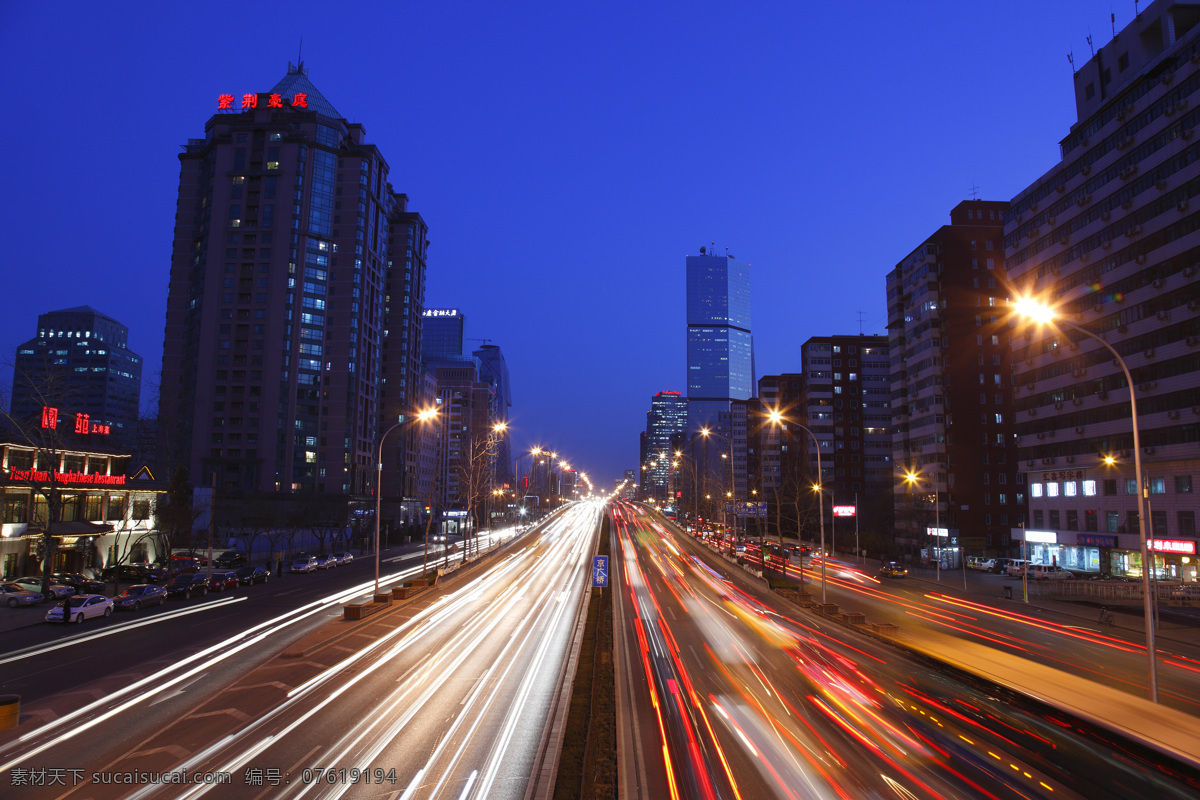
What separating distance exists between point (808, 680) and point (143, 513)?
62486 millimetres

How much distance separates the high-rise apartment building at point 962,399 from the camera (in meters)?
78.9

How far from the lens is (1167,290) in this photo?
163 ft

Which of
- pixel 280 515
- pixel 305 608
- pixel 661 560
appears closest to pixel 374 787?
pixel 305 608

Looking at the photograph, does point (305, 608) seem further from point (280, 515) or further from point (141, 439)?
point (141, 439)

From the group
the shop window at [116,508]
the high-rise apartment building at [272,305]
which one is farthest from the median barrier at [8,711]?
the high-rise apartment building at [272,305]

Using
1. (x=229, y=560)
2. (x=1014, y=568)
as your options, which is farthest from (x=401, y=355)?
(x=1014, y=568)

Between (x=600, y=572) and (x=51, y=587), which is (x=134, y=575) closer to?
(x=51, y=587)

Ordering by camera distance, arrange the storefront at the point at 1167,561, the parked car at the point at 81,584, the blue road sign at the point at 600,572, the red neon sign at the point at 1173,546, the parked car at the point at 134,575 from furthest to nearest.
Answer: the parked car at the point at 134,575, the storefront at the point at 1167,561, the red neon sign at the point at 1173,546, the parked car at the point at 81,584, the blue road sign at the point at 600,572

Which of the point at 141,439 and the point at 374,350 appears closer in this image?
the point at 141,439

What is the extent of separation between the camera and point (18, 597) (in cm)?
3750

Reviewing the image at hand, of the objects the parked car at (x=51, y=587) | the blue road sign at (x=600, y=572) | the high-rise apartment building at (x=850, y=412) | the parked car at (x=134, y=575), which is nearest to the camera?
the blue road sign at (x=600, y=572)

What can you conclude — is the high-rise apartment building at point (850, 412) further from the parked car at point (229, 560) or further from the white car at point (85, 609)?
the white car at point (85, 609)

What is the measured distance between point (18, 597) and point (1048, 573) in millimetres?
78223

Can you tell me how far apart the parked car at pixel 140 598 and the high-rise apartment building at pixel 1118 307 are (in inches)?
2544
